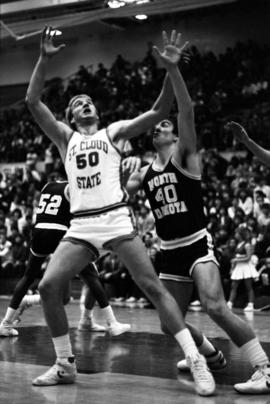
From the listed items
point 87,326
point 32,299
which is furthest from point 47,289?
point 87,326

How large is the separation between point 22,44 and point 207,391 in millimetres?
25658

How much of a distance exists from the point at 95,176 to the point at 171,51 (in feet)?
3.52

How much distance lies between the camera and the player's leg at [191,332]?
567 cm

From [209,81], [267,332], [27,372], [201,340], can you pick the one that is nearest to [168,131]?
[201,340]

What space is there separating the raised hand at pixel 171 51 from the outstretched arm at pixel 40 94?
0.82 m

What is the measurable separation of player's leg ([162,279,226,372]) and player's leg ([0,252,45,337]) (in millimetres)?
2617

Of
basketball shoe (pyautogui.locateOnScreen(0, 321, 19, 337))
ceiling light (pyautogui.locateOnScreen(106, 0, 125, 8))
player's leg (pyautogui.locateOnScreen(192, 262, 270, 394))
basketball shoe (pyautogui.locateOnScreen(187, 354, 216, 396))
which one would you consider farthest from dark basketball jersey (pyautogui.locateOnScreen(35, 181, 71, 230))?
ceiling light (pyautogui.locateOnScreen(106, 0, 125, 8))

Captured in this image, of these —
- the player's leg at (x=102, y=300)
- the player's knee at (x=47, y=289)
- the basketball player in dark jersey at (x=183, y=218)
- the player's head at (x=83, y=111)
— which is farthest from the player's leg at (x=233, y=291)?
the player's knee at (x=47, y=289)

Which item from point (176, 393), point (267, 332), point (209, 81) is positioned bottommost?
point (267, 332)

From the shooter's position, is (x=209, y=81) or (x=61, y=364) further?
(x=209, y=81)

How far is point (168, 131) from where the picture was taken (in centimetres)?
574

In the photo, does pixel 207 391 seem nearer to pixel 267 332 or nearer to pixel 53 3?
pixel 267 332

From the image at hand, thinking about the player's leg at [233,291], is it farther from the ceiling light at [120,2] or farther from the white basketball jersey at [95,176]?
the ceiling light at [120,2]

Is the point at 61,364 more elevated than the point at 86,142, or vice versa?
the point at 86,142
